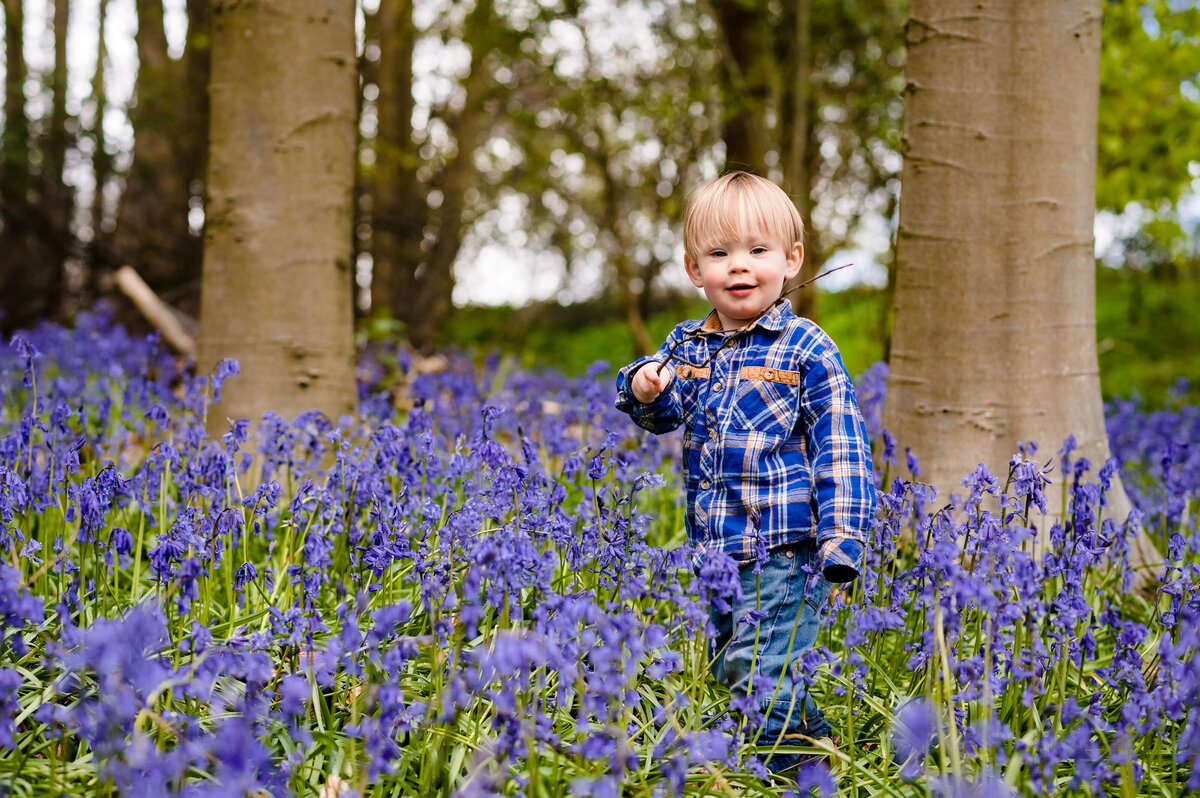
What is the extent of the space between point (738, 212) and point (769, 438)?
0.55 metres

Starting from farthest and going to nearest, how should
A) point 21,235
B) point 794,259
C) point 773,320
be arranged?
point 21,235
point 794,259
point 773,320

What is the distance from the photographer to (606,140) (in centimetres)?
1045

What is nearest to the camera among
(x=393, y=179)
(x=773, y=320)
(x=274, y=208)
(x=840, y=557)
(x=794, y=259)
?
(x=840, y=557)

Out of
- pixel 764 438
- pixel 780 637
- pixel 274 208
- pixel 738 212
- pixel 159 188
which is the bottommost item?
pixel 780 637

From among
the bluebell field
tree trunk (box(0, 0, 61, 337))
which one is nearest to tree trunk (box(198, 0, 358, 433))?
the bluebell field

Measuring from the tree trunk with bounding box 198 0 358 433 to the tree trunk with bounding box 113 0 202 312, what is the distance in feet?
15.4

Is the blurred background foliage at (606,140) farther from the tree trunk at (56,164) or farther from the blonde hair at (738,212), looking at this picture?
the blonde hair at (738,212)

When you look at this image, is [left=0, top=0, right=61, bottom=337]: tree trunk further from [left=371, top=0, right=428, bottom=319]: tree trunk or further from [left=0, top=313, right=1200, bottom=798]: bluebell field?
[left=0, top=313, right=1200, bottom=798]: bluebell field

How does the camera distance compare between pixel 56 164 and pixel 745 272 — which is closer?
pixel 745 272

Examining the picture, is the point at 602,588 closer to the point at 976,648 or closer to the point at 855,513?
the point at 855,513

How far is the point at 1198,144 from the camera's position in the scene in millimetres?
6340

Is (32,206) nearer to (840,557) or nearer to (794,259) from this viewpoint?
(794,259)

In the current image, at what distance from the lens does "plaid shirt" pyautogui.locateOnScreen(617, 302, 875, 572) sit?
2.11 m

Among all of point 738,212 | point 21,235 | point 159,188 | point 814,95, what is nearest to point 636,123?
point 814,95
